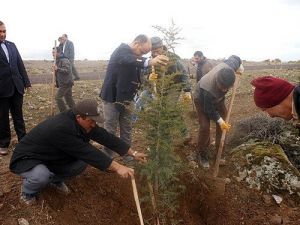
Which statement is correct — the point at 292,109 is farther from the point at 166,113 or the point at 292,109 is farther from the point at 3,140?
the point at 3,140

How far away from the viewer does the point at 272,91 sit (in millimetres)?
3490

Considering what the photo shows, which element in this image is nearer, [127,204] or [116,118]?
[127,204]

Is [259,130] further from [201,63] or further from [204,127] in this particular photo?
[201,63]

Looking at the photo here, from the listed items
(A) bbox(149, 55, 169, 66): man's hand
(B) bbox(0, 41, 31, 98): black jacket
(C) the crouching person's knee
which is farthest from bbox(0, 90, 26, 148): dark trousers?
(A) bbox(149, 55, 169, 66): man's hand

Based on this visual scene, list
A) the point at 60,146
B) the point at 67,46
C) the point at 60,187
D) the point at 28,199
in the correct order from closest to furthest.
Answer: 1. the point at 60,146
2. the point at 28,199
3. the point at 60,187
4. the point at 67,46

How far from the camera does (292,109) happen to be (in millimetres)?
3307

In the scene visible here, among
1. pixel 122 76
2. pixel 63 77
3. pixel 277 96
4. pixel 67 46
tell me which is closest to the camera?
pixel 277 96

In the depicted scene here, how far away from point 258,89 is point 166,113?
1.54 m

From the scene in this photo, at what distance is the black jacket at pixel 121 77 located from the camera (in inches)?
222

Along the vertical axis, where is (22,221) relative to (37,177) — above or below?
below

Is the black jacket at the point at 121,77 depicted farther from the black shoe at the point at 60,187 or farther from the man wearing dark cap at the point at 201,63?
the man wearing dark cap at the point at 201,63

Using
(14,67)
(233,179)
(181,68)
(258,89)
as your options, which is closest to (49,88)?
(14,67)

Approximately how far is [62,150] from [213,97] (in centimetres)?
275

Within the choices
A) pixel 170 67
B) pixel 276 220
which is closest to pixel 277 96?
pixel 276 220
